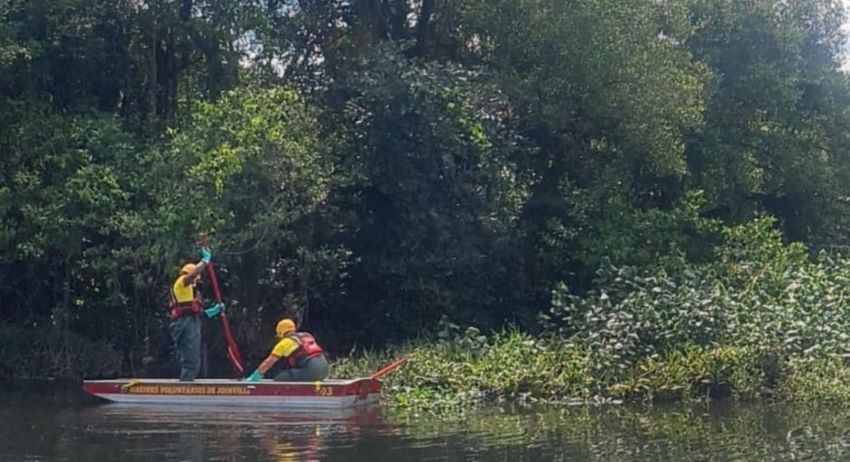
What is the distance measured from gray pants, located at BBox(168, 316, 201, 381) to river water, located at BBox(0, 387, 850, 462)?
2.96 ft

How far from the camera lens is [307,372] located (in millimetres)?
16656

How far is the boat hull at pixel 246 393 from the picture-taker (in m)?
16.0

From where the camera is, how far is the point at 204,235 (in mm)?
18578

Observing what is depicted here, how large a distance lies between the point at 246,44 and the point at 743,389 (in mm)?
11905

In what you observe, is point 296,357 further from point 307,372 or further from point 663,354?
point 663,354

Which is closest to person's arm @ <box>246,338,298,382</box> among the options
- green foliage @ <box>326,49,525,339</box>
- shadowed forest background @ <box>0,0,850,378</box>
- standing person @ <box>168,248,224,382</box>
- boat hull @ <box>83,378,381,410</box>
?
boat hull @ <box>83,378,381,410</box>

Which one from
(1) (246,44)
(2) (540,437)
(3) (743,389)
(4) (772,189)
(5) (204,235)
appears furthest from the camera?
(4) (772,189)

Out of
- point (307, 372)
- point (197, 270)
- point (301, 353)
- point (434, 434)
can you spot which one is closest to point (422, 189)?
point (301, 353)

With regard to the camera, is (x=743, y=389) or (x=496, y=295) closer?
(x=743, y=389)

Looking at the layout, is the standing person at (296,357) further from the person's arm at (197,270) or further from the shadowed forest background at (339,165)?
the shadowed forest background at (339,165)

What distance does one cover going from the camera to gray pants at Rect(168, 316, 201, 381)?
17.1m

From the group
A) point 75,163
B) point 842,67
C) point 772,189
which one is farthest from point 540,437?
point 842,67

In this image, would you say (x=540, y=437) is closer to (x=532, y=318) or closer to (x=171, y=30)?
(x=532, y=318)

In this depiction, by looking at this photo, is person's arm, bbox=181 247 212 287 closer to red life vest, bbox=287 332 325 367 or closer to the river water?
red life vest, bbox=287 332 325 367
